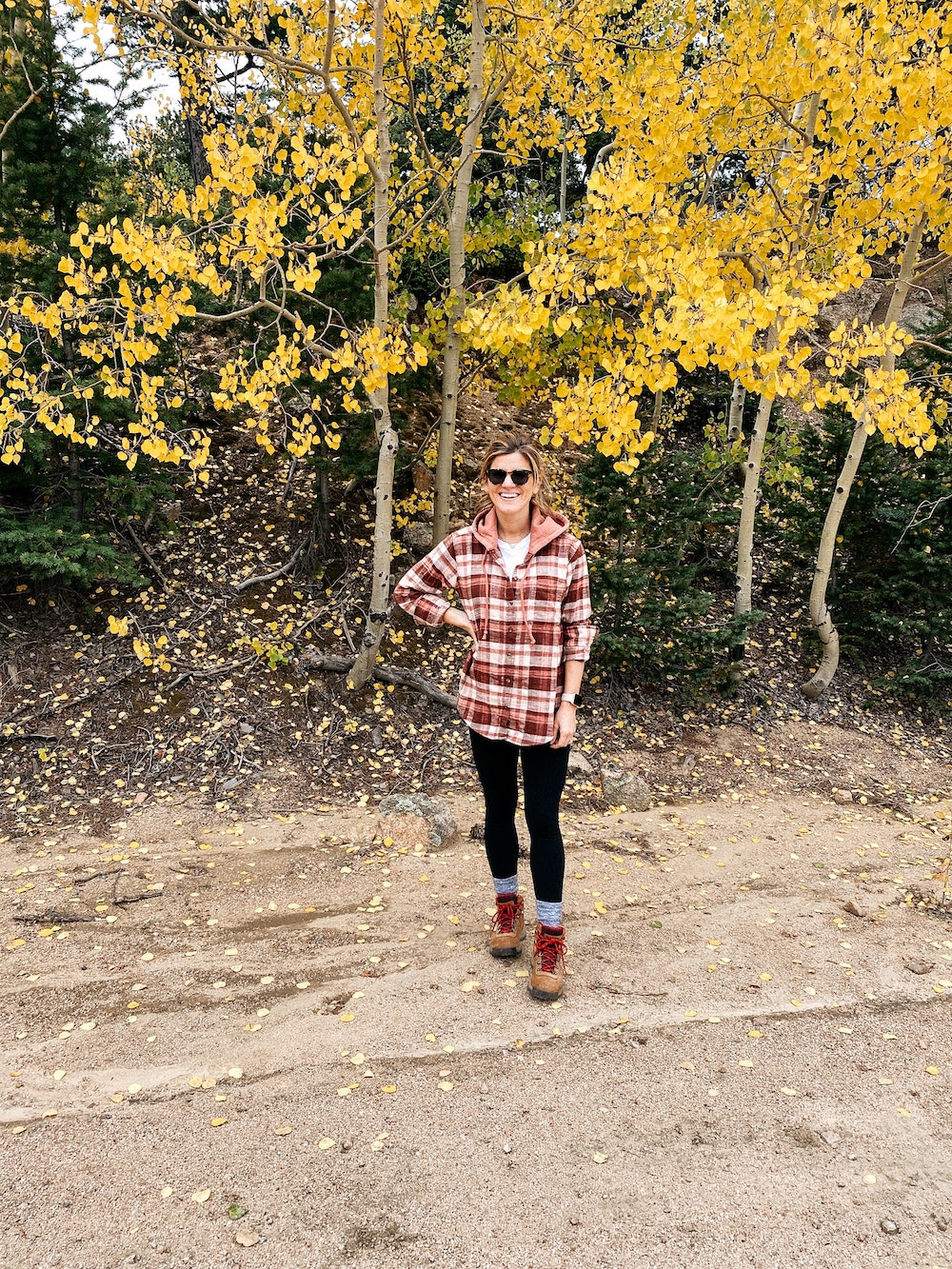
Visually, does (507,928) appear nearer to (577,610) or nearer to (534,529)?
(577,610)

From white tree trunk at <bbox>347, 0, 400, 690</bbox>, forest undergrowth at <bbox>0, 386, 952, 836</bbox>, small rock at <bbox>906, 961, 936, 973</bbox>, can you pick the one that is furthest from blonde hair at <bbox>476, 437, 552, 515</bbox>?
forest undergrowth at <bbox>0, 386, 952, 836</bbox>

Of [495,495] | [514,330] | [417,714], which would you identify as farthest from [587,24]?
[417,714]

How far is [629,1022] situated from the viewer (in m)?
2.79

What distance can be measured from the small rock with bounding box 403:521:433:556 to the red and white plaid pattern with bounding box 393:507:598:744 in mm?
4430

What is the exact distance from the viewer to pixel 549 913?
288 cm

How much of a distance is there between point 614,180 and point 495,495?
8.18 feet

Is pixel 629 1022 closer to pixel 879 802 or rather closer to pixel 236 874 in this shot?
pixel 236 874

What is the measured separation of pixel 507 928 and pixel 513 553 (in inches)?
62.9

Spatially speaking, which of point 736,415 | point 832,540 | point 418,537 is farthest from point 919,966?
point 736,415

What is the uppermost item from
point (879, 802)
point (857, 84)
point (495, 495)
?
point (857, 84)

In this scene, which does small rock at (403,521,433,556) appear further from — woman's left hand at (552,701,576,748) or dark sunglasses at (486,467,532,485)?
woman's left hand at (552,701,576,748)

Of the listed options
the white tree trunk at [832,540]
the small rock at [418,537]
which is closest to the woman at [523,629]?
the small rock at [418,537]

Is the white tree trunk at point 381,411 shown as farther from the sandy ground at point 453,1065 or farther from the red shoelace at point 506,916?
the red shoelace at point 506,916

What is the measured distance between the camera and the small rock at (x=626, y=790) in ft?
16.8
